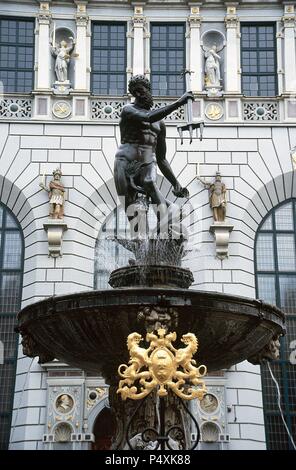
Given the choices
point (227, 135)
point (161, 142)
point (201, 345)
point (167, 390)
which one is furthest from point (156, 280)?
point (227, 135)

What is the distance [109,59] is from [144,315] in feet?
63.3

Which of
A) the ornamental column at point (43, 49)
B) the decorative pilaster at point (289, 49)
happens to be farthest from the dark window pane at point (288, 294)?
the ornamental column at point (43, 49)

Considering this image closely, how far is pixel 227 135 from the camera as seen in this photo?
25.9 m

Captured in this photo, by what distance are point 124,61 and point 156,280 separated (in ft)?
59.0

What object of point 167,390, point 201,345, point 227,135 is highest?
point 227,135

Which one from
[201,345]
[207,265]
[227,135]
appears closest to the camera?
[201,345]

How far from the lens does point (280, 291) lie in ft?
80.8

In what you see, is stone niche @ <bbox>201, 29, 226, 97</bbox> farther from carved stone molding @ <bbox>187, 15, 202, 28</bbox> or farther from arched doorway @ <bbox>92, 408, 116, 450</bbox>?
arched doorway @ <bbox>92, 408, 116, 450</bbox>

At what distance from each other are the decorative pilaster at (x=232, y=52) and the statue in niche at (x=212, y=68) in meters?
0.34

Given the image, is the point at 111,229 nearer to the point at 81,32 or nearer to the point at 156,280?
the point at 81,32

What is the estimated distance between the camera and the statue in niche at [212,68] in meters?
26.3

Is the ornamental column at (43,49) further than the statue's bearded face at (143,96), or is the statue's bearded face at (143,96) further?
the ornamental column at (43,49)

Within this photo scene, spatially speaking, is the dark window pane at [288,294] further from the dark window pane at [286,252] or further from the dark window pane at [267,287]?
the dark window pane at [286,252]

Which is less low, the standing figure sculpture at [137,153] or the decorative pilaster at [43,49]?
the decorative pilaster at [43,49]
